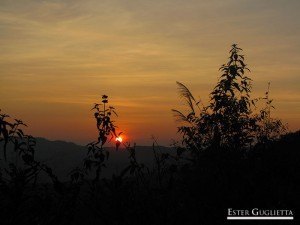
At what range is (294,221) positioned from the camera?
20.2 feet

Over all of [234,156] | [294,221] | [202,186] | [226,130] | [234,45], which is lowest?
[294,221]

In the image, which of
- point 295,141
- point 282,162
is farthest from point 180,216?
point 295,141

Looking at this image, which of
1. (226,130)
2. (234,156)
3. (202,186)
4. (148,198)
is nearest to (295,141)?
(226,130)

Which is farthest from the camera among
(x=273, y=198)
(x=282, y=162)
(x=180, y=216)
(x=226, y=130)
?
(x=226, y=130)

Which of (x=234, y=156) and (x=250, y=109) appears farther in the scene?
(x=250, y=109)

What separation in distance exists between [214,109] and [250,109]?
3.90 feet

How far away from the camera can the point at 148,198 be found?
6406 millimetres

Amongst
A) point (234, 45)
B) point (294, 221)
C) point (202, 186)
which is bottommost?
Result: point (294, 221)

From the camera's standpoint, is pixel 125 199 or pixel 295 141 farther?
pixel 295 141

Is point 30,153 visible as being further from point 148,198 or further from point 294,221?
point 294,221

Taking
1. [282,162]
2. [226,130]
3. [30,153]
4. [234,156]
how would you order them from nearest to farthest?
1. [30,153]
2. [234,156]
3. [282,162]
4. [226,130]

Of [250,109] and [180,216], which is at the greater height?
[250,109]

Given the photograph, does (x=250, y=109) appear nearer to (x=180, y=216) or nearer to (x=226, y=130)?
(x=226, y=130)

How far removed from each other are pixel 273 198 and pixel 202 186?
1057 mm
